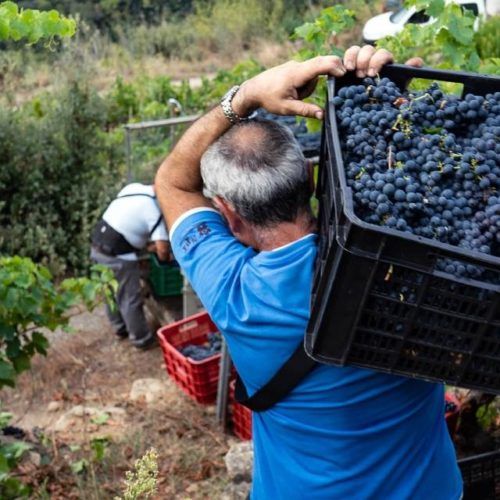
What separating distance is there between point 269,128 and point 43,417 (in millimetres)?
3938

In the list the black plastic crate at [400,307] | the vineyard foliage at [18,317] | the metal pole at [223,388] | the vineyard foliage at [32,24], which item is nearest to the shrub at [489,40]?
the metal pole at [223,388]

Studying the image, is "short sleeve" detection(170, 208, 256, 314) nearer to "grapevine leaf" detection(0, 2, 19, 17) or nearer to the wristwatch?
the wristwatch

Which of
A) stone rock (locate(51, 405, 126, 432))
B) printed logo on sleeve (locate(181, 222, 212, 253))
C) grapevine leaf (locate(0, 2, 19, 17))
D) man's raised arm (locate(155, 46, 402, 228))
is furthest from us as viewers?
stone rock (locate(51, 405, 126, 432))

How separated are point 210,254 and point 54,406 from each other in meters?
3.74

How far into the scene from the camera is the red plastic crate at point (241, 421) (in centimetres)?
469

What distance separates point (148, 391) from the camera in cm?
548

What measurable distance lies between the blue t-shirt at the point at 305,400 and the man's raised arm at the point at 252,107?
14cm

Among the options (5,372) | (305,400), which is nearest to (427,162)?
(305,400)

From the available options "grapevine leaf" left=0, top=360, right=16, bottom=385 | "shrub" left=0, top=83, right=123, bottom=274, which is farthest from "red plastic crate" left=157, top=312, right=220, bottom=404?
"shrub" left=0, top=83, right=123, bottom=274

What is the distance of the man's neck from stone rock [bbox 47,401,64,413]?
384 centimetres

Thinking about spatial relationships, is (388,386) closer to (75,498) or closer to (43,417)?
(75,498)

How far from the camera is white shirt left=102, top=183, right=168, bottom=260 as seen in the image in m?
5.76

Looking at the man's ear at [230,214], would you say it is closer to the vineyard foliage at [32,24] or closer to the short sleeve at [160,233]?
the vineyard foliage at [32,24]

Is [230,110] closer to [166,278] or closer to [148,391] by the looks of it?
[148,391]
